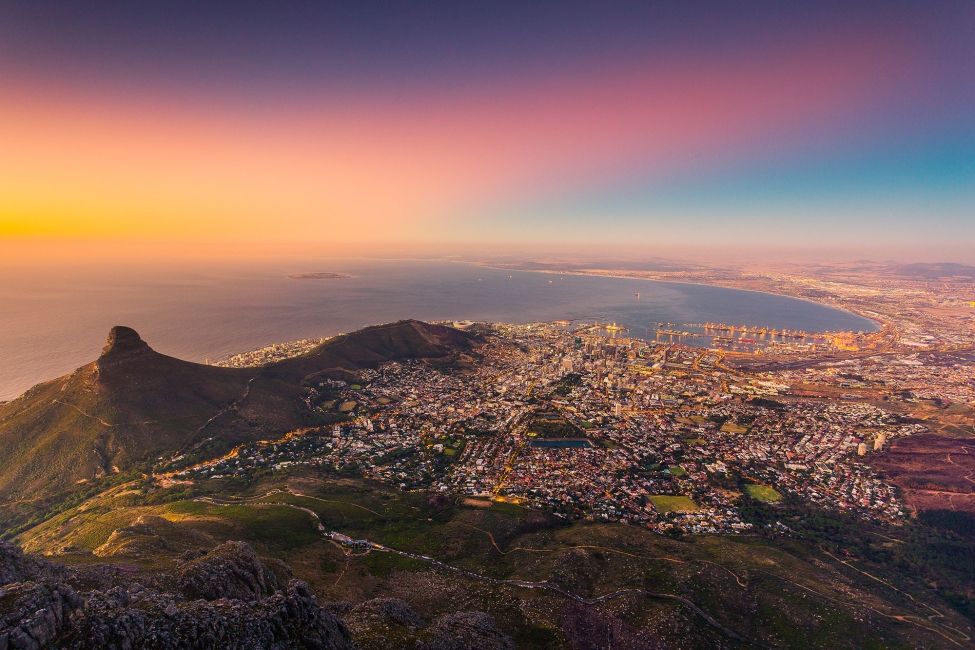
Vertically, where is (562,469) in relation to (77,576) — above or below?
below

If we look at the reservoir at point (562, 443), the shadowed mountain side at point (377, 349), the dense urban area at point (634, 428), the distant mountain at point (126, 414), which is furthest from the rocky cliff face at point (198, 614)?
the shadowed mountain side at point (377, 349)

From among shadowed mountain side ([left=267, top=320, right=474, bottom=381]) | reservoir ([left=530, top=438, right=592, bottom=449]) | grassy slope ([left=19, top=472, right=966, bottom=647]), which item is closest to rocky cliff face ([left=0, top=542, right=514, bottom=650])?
grassy slope ([left=19, top=472, right=966, bottom=647])

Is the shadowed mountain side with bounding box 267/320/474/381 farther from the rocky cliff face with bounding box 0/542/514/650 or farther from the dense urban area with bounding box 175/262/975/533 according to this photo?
the rocky cliff face with bounding box 0/542/514/650

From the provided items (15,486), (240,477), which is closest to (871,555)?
(240,477)

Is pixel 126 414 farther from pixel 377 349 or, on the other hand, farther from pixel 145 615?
pixel 145 615

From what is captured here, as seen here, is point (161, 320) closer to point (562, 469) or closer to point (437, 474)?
point (437, 474)

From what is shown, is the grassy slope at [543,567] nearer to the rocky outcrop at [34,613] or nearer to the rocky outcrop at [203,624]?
the rocky outcrop at [203,624]
